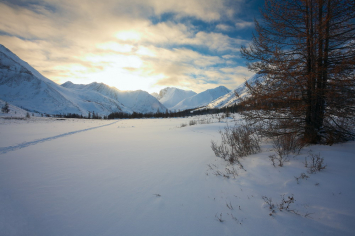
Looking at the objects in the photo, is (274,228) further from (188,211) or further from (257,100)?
(257,100)

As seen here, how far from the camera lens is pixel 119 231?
2104mm

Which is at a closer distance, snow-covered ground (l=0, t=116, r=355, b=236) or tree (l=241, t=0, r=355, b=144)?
snow-covered ground (l=0, t=116, r=355, b=236)

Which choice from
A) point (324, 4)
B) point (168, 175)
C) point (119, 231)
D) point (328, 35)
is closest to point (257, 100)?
point (328, 35)

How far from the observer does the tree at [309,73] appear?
431 cm

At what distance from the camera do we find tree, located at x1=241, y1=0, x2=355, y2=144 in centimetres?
431

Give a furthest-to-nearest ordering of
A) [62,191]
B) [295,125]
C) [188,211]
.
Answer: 1. [295,125]
2. [62,191]
3. [188,211]

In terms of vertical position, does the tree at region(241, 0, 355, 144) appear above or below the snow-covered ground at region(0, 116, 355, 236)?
above

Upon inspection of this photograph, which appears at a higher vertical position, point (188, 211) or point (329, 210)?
point (329, 210)

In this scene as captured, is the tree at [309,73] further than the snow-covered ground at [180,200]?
Yes

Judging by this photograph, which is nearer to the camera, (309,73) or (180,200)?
(180,200)

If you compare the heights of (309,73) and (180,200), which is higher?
(309,73)

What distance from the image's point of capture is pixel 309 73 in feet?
14.7

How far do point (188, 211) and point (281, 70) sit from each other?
538cm

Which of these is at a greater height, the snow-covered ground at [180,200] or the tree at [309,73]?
the tree at [309,73]
